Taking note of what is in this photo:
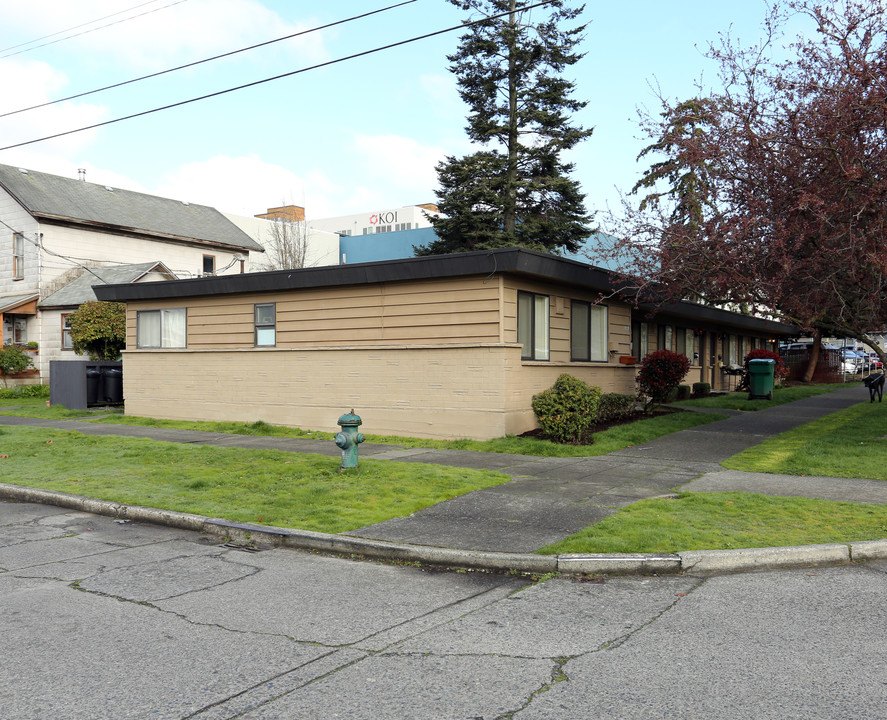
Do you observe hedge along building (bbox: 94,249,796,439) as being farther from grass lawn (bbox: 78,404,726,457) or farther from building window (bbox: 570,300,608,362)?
grass lawn (bbox: 78,404,726,457)

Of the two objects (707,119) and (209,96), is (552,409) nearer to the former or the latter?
(707,119)

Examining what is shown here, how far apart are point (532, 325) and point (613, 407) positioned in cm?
313

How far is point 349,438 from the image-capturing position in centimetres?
1066

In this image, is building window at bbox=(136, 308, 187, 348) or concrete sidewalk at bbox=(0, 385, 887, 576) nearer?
concrete sidewalk at bbox=(0, 385, 887, 576)

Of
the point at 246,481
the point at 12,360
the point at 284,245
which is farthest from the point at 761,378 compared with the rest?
the point at 284,245

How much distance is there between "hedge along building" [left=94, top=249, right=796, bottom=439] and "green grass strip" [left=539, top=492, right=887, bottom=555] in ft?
20.2

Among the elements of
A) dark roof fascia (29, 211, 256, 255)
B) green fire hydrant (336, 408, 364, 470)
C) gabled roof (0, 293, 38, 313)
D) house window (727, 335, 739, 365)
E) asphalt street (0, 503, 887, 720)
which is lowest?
asphalt street (0, 503, 887, 720)

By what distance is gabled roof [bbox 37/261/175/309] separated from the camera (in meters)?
30.3

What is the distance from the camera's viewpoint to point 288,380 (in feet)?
57.9

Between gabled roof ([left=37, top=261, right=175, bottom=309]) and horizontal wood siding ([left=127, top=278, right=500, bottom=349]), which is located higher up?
gabled roof ([left=37, top=261, right=175, bottom=309])

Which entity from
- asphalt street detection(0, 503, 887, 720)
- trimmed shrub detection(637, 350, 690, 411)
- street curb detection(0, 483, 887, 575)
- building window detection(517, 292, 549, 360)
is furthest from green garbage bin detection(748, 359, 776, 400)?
asphalt street detection(0, 503, 887, 720)

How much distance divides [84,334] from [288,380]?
13.3m

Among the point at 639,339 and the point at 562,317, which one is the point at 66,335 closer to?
the point at 639,339

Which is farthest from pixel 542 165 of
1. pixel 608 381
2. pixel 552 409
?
pixel 552 409
